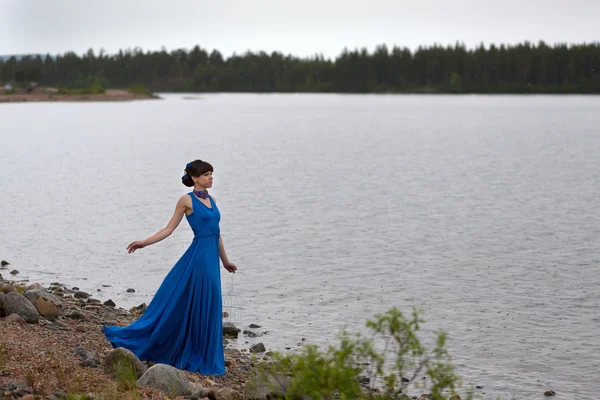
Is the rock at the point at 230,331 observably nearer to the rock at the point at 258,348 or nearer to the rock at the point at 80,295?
the rock at the point at 258,348

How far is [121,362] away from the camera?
29.5 feet

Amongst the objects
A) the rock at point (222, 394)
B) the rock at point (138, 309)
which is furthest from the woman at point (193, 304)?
the rock at point (138, 309)

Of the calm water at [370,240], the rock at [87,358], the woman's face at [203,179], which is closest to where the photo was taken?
the rock at [87,358]

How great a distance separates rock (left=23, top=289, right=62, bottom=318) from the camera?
1183 centimetres

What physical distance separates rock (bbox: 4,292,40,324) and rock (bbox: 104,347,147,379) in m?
2.50

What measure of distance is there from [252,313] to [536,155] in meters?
42.3

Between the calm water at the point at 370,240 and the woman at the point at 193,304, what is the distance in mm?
3323

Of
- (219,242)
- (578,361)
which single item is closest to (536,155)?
(578,361)

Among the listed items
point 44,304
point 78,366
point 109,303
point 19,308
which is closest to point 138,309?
point 109,303

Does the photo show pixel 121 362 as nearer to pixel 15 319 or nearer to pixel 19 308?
pixel 15 319

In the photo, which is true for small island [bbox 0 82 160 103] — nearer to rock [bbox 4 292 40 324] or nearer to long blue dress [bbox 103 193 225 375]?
rock [bbox 4 292 40 324]

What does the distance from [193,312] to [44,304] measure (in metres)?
3.20

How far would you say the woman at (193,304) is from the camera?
9.58 meters

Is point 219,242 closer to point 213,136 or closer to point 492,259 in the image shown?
point 492,259
